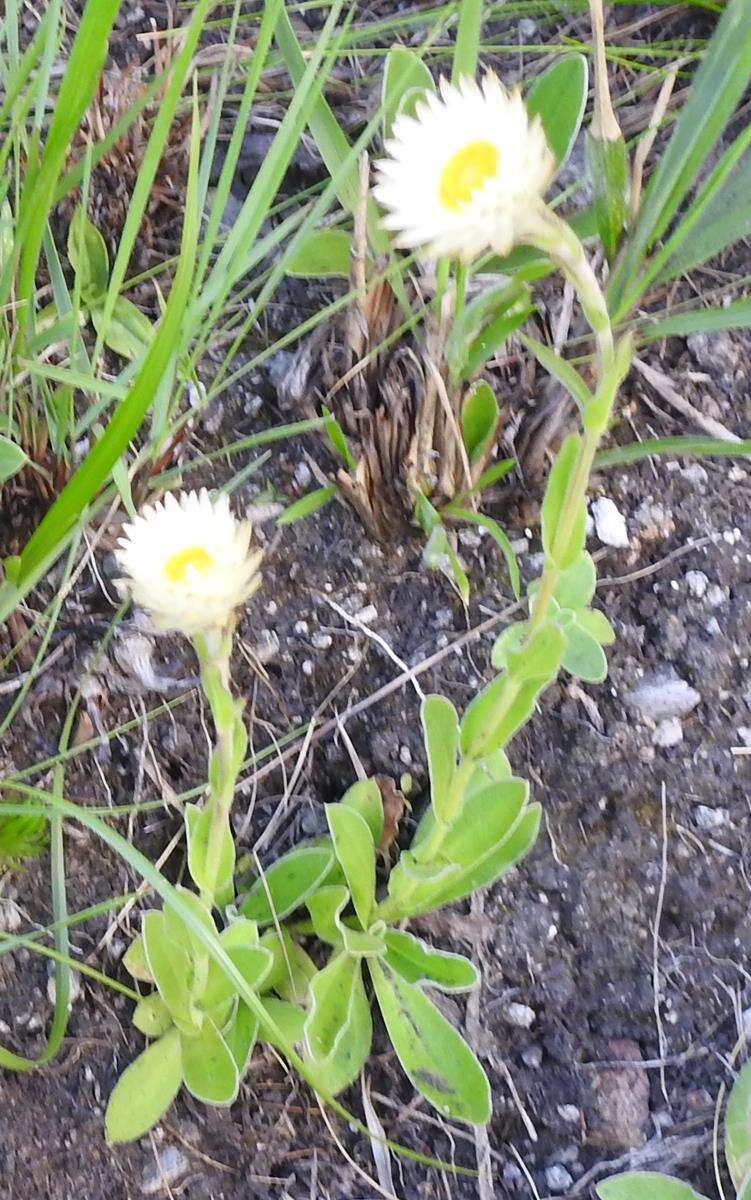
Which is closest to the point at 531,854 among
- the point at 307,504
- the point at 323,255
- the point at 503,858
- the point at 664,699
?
the point at 503,858

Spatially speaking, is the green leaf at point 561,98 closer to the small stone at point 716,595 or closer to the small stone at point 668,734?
the small stone at point 716,595

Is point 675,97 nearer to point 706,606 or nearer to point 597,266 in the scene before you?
point 597,266

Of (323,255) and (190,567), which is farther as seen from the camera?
(323,255)

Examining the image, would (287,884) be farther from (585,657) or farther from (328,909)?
(585,657)

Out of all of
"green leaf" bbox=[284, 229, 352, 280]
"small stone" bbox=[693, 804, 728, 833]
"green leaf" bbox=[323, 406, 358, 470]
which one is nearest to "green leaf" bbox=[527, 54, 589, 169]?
"green leaf" bbox=[284, 229, 352, 280]

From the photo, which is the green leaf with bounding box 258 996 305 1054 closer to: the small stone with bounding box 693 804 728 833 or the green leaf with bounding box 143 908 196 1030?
the green leaf with bounding box 143 908 196 1030
